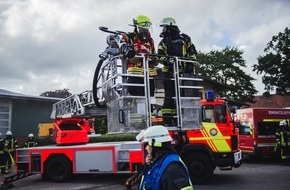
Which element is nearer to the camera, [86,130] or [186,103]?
[186,103]

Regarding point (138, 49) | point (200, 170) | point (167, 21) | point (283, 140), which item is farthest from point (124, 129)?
point (283, 140)

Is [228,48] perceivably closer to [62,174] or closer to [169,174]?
[62,174]

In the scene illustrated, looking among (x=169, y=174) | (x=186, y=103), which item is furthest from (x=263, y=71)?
(x=169, y=174)

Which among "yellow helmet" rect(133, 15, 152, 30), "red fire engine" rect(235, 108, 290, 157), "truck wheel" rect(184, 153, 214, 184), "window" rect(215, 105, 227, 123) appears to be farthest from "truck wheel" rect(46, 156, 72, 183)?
"red fire engine" rect(235, 108, 290, 157)

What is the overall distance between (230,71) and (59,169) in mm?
39244

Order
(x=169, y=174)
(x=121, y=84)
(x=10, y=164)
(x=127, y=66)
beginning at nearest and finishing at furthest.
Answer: (x=169, y=174)
(x=121, y=84)
(x=127, y=66)
(x=10, y=164)

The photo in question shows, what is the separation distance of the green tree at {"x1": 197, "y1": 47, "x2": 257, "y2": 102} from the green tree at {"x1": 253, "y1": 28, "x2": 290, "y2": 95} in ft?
55.1

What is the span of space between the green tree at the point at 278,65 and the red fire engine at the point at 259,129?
11.6 meters

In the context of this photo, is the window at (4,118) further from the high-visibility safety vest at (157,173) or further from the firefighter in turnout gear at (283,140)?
the high-visibility safety vest at (157,173)

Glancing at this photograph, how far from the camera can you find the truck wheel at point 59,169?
33.8 ft

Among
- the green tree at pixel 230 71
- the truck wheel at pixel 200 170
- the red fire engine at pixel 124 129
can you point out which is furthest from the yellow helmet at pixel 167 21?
the green tree at pixel 230 71

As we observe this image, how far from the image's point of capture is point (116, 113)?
6.35 metres

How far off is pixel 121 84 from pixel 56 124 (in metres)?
5.43

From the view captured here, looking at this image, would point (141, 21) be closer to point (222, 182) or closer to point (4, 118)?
point (222, 182)
